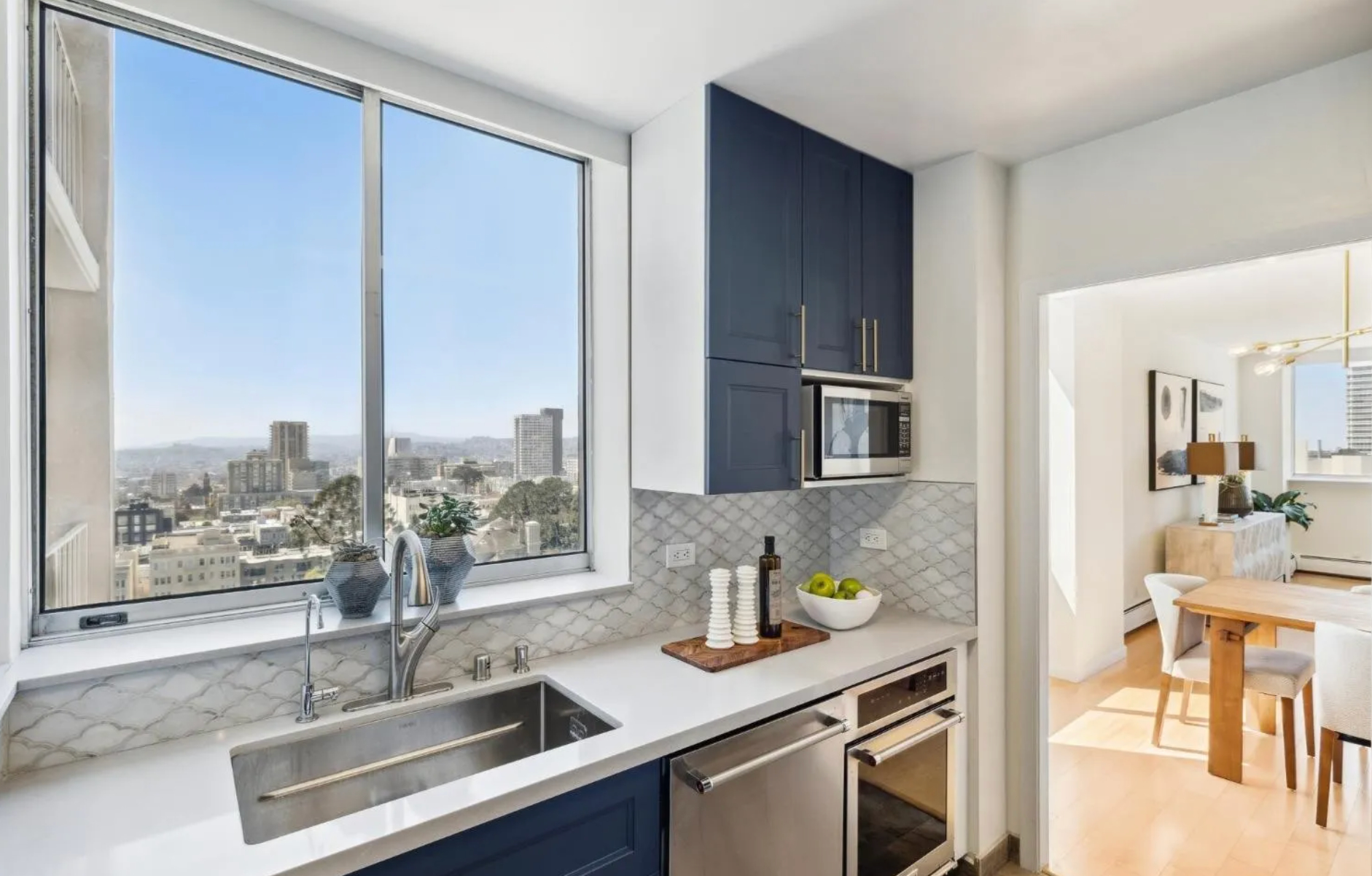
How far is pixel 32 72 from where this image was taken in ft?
4.69

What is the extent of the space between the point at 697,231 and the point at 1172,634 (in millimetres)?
2968

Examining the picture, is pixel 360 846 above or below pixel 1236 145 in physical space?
below

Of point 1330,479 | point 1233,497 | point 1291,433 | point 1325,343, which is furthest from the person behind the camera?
point 1291,433

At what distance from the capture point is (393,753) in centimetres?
160

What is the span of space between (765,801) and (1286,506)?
7.18 meters

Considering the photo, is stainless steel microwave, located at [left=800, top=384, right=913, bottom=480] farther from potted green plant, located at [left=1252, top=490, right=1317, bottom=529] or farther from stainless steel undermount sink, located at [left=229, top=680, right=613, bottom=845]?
potted green plant, located at [left=1252, top=490, right=1317, bottom=529]

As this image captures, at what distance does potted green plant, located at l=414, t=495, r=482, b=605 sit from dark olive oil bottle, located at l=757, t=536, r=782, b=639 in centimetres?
87

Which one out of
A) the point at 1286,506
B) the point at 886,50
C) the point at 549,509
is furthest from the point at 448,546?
the point at 1286,506

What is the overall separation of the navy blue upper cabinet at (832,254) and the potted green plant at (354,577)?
1341mm

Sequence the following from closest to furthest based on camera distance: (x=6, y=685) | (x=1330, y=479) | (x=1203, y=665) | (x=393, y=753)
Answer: (x=6, y=685) < (x=393, y=753) < (x=1203, y=665) < (x=1330, y=479)

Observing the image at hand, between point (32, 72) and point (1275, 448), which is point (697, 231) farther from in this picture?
point (1275, 448)

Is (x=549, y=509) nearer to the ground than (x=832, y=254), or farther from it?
nearer to the ground

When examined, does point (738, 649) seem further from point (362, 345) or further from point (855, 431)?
point (362, 345)

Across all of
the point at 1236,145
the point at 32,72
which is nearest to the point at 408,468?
the point at 32,72
